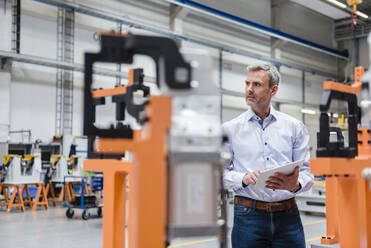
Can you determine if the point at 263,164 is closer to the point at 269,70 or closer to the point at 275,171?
the point at 275,171

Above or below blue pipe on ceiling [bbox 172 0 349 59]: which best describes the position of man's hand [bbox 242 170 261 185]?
below

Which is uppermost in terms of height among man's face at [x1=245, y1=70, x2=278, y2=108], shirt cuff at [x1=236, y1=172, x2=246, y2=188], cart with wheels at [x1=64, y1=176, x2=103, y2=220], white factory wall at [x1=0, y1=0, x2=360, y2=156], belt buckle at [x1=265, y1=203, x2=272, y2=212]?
white factory wall at [x1=0, y1=0, x2=360, y2=156]

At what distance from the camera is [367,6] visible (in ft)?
48.1

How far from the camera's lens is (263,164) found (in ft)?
7.06

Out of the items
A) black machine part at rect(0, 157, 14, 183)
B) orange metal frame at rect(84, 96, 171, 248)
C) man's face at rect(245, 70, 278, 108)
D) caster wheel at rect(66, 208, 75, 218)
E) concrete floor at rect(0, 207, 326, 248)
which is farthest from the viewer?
black machine part at rect(0, 157, 14, 183)

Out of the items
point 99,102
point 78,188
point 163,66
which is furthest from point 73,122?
point 163,66

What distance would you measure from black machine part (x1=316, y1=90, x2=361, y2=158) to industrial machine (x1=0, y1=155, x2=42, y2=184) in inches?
287

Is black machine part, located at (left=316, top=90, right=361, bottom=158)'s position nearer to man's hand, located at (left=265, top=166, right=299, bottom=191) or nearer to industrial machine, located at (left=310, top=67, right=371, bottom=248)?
industrial machine, located at (left=310, top=67, right=371, bottom=248)

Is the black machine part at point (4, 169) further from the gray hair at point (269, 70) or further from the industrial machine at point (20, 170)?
the gray hair at point (269, 70)

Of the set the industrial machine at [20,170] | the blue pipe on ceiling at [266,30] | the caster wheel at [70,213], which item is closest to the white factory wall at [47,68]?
the blue pipe on ceiling at [266,30]

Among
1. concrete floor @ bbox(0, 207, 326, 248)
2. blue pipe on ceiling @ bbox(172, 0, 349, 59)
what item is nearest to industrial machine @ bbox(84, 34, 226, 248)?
concrete floor @ bbox(0, 207, 326, 248)

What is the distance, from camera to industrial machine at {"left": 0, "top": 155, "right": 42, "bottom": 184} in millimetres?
8047

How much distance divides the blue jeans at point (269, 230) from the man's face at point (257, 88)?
20.9 inches

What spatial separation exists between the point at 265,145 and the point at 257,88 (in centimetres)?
29
